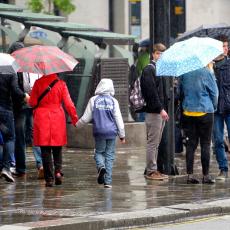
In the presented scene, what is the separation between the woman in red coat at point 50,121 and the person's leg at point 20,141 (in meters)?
1.06

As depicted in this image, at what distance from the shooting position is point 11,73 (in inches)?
576

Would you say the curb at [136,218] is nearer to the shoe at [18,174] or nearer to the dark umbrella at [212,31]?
the shoe at [18,174]

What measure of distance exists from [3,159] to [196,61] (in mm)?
2913

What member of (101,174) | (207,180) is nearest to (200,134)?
(207,180)

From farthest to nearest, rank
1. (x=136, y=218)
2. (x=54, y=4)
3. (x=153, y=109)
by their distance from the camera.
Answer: (x=54, y=4) → (x=153, y=109) → (x=136, y=218)

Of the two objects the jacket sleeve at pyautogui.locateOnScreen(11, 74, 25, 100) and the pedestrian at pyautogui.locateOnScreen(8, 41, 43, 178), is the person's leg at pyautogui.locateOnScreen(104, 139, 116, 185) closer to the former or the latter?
the pedestrian at pyautogui.locateOnScreen(8, 41, 43, 178)

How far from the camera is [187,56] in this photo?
1437 cm

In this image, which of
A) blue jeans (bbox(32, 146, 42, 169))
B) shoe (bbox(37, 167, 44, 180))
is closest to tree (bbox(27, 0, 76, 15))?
blue jeans (bbox(32, 146, 42, 169))

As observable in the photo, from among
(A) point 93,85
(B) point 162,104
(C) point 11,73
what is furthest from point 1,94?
(A) point 93,85

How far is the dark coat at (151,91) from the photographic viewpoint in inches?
582

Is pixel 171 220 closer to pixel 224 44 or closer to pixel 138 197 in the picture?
pixel 138 197

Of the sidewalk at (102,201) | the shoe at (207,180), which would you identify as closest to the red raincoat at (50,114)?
the sidewalk at (102,201)

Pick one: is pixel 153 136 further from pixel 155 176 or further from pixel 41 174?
pixel 41 174

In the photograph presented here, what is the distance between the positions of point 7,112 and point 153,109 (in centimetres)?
197
